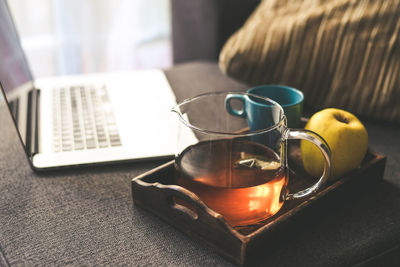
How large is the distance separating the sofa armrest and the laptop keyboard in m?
0.55

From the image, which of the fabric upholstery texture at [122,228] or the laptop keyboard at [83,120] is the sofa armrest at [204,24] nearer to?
the laptop keyboard at [83,120]

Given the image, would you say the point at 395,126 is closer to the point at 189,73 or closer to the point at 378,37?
the point at 378,37

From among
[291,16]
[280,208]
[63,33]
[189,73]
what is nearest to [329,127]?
[280,208]

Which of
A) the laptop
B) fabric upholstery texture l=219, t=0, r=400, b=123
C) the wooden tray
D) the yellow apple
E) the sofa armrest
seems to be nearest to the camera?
the wooden tray

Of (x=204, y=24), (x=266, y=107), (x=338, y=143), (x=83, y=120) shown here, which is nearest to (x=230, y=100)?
(x=266, y=107)

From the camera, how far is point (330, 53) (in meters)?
0.89

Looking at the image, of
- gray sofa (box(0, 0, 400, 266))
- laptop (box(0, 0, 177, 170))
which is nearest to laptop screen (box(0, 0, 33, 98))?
laptop (box(0, 0, 177, 170))

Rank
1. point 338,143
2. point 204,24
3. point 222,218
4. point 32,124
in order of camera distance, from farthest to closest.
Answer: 1. point 204,24
2. point 32,124
3. point 338,143
4. point 222,218

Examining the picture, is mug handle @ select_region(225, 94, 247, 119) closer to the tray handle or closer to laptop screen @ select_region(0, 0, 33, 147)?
the tray handle

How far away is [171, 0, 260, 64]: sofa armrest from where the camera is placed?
4.44ft

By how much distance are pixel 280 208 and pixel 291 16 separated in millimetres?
528

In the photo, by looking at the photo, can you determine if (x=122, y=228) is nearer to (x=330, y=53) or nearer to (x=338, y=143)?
(x=338, y=143)

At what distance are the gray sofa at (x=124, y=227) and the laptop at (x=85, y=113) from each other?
1.2 inches

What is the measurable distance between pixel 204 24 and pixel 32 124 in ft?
2.72
